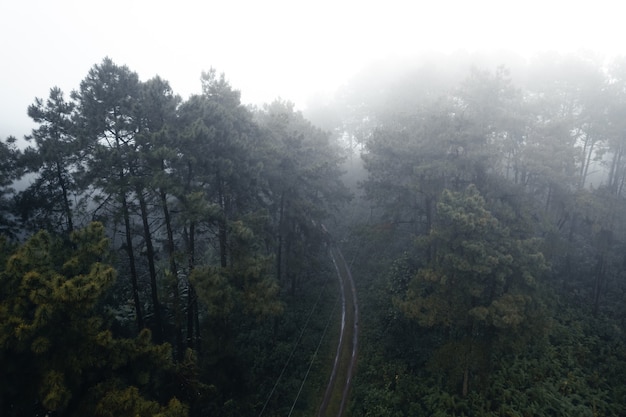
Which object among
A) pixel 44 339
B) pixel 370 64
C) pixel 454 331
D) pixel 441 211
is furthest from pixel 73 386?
pixel 370 64

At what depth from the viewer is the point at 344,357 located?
19984 mm

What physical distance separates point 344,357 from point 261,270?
28.3 ft

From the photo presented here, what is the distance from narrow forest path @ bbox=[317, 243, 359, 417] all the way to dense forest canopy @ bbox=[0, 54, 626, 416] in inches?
23.3

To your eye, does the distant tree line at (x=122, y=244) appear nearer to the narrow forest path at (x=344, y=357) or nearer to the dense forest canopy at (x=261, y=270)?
the dense forest canopy at (x=261, y=270)

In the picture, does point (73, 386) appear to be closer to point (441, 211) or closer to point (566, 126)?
point (441, 211)

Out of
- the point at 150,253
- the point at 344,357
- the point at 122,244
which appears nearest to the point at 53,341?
the point at 150,253

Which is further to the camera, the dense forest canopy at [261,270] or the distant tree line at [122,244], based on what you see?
the dense forest canopy at [261,270]

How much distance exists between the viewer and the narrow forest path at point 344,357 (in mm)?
16916

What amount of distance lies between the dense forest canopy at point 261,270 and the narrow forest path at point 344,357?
1.94 ft

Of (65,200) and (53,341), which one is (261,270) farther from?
(65,200)

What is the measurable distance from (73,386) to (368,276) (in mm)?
22690

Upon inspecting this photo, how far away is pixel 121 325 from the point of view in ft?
60.0

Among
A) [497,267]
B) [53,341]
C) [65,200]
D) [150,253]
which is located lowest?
[53,341]

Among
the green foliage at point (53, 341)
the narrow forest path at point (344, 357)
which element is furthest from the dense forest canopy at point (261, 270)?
the narrow forest path at point (344, 357)
